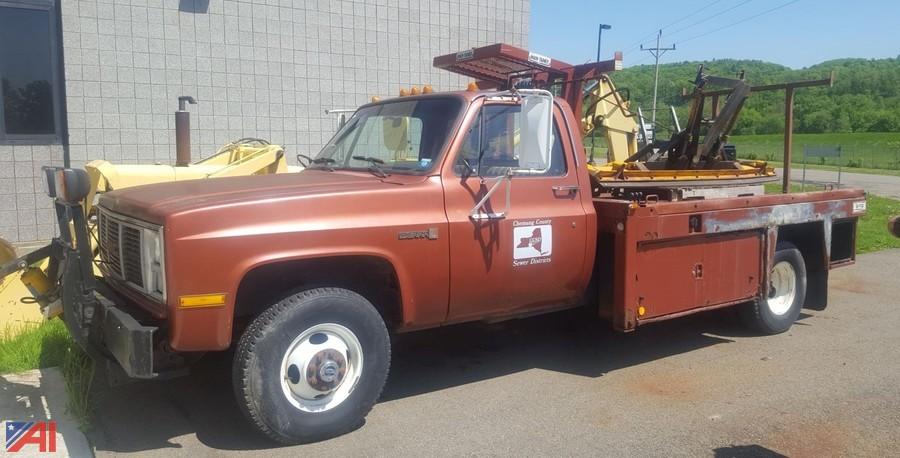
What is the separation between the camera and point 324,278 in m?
4.49

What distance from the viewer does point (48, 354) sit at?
555cm

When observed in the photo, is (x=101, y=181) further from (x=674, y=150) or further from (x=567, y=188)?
(x=674, y=150)

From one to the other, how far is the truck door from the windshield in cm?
18

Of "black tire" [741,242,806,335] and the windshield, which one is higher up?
the windshield

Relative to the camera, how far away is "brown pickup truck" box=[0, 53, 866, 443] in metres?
4.01

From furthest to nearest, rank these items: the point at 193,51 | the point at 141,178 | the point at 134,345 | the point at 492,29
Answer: the point at 492,29, the point at 193,51, the point at 141,178, the point at 134,345

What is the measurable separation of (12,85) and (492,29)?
686cm

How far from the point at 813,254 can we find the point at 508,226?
385 centimetres

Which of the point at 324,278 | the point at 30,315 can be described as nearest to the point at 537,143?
the point at 324,278

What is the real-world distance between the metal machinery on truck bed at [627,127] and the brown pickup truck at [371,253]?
8.7 inches

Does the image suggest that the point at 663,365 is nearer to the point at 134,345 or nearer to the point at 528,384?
the point at 528,384

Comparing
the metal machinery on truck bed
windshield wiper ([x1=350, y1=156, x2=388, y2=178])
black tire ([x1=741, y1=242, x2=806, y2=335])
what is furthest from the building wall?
black tire ([x1=741, y1=242, x2=806, y2=335])

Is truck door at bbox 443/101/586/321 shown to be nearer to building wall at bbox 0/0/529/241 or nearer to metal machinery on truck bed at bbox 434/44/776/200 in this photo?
metal machinery on truck bed at bbox 434/44/776/200

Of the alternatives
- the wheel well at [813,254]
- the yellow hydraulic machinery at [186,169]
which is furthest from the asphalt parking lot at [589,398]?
the yellow hydraulic machinery at [186,169]
